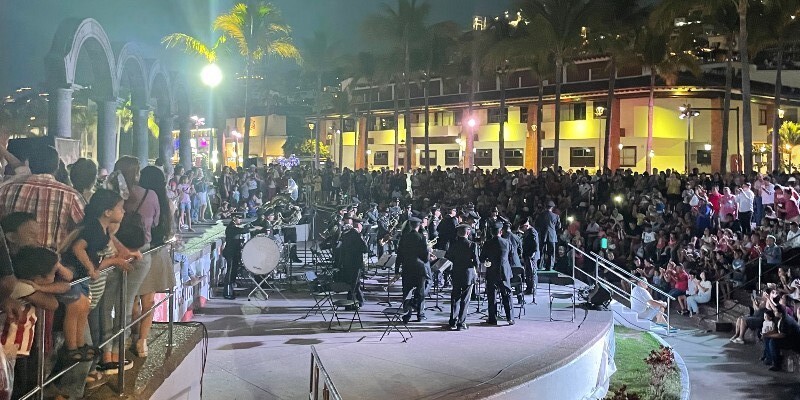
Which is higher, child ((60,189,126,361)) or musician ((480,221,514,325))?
child ((60,189,126,361))

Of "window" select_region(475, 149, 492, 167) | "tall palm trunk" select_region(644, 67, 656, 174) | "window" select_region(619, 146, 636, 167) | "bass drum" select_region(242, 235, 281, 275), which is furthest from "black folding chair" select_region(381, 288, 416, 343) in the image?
"window" select_region(475, 149, 492, 167)

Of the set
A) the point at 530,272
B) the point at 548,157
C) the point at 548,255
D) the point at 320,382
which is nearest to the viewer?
the point at 320,382

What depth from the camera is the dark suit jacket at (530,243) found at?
15211mm

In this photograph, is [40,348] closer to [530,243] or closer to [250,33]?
[530,243]

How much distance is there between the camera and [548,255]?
19.0m

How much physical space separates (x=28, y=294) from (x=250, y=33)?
3403cm

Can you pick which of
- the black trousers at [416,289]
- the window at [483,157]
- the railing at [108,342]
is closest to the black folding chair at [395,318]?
the black trousers at [416,289]

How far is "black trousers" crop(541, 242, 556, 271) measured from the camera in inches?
735

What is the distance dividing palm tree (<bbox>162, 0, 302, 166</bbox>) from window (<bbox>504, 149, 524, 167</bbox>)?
2364 centimetres

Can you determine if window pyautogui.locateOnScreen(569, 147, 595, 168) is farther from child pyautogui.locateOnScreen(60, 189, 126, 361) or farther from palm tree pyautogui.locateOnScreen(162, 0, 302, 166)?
child pyautogui.locateOnScreen(60, 189, 126, 361)

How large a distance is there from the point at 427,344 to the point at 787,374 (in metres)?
7.39

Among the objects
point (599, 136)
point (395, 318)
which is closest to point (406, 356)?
point (395, 318)

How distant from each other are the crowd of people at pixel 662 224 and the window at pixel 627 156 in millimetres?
22799

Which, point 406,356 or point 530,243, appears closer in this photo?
point 406,356
